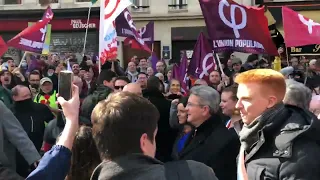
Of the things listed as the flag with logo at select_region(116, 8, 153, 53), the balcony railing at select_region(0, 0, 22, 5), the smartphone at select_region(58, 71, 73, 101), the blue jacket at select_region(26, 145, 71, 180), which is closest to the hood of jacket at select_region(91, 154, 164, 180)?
the blue jacket at select_region(26, 145, 71, 180)

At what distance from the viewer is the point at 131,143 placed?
2.06m

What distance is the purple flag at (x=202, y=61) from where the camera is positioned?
10.1 meters

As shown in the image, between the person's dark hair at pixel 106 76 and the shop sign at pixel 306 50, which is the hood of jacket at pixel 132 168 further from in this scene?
the shop sign at pixel 306 50

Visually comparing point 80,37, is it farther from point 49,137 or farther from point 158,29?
point 49,137

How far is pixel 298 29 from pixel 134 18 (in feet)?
57.1

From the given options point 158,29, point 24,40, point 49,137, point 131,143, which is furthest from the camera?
point 158,29

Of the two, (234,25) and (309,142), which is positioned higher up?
(234,25)

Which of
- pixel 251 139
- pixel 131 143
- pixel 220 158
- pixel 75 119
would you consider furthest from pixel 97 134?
pixel 220 158

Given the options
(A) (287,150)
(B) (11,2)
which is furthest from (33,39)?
(B) (11,2)

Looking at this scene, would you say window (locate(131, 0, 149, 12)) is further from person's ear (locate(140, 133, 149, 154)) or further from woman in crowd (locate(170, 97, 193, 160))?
person's ear (locate(140, 133, 149, 154))

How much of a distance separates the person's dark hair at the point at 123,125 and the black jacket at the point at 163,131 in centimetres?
392

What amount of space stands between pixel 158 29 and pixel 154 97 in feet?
66.3

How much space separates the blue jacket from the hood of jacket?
391 mm

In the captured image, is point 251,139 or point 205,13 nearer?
point 251,139
